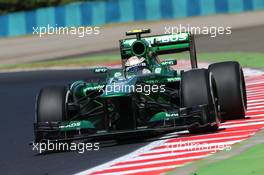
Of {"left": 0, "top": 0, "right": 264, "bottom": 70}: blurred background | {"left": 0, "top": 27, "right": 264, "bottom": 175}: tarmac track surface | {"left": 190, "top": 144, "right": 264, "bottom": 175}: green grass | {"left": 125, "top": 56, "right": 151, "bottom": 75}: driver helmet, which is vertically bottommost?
{"left": 190, "top": 144, "right": 264, "bottom": 175}: green grass

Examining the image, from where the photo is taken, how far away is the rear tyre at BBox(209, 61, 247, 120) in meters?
12.0

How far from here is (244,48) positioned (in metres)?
28.4

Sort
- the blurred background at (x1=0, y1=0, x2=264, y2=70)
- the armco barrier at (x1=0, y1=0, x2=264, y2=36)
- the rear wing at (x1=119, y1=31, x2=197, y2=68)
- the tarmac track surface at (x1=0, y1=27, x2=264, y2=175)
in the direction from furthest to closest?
1. the armco barrier at (x1=0, y1=0, x2=264, y2=36)
2. the blurred background at (x1=0, y1=0, x2=264, y2=70)
3. the rear wing at (x1=119, y1=31, x2=197, y2=68)
4. the tarmac track surface at (x1=0, y1=27, x2=264, y2=175)

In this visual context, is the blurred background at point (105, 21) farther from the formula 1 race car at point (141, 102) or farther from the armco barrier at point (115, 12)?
the formula 1 race car at point (141, 102)

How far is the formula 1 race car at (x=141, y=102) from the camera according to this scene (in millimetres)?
11109

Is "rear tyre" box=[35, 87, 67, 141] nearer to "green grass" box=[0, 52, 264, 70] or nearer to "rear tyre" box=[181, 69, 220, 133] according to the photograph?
"rear tyre" box=[181, 69, 220, 133]

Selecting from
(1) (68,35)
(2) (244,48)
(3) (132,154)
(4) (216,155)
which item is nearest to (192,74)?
(3) (132,154)

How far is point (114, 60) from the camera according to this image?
2856 cm

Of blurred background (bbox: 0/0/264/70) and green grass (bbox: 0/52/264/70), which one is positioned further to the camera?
blurred background (bbox: 0/0/264/70)

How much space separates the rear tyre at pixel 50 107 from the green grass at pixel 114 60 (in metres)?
10.9

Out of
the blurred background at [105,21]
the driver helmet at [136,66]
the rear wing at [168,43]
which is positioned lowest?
the driver helmet at [136,66]

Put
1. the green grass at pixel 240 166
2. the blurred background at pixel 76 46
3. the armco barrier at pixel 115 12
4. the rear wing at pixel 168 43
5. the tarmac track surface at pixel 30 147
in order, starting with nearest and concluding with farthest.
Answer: the green grass at pixel 240 166 < the tarmac track surface at pixel 30 147 < the blurred background at pixel 76 46 < the rear wing at pixel 168 43 < the armco barrier at pixel 115 12

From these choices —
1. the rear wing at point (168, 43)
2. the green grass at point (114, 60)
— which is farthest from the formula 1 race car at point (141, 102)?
the green grass at point (114, 60)

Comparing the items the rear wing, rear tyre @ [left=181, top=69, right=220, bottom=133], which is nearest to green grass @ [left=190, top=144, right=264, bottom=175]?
rear tyre @ [left=181, top=69, right=220, bottom=133]
